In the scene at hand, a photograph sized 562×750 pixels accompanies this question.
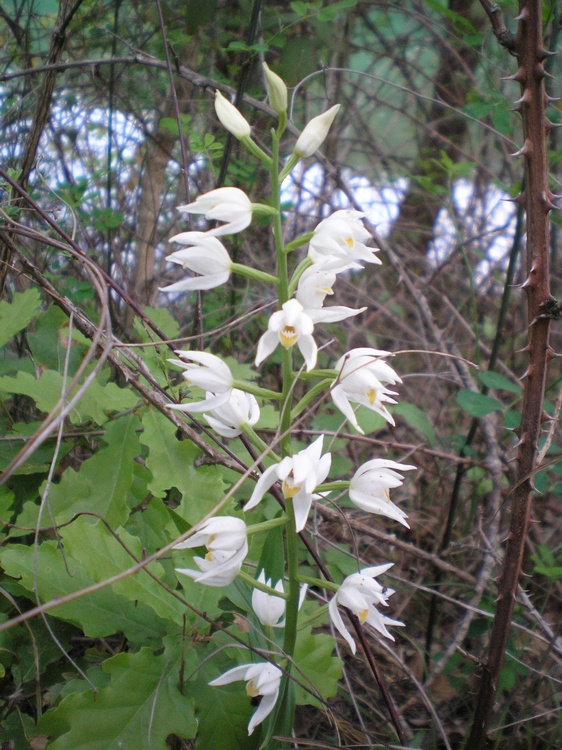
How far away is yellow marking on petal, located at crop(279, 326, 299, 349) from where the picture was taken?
125 centimetres

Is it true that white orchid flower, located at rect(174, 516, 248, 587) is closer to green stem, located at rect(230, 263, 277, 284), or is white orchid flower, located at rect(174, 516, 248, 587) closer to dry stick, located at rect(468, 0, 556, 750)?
green stem, located at rect(230, 263, 277, 284)

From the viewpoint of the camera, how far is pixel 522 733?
7.14ft

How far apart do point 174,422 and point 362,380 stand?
0.72 meters

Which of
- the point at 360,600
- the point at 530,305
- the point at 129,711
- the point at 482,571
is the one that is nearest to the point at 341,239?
the point at 530,305

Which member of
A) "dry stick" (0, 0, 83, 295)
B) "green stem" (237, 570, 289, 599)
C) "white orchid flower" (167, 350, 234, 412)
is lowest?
"green stem" (237, 570, 289, 599)

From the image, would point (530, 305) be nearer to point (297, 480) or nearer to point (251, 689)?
point (297, 480)

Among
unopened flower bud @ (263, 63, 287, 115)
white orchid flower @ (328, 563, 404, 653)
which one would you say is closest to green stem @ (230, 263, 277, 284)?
unopened flower bud @ (263, 63, 287, 115)

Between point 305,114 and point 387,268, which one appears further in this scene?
point 387,268

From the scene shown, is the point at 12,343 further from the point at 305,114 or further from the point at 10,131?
the point at 305,114

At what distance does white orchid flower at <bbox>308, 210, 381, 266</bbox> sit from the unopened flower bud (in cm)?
28

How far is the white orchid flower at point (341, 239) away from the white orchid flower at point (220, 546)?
24.2 inches

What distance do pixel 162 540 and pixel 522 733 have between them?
4.90 feet

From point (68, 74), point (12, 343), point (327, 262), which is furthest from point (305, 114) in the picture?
point (327, 262)

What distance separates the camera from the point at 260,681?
4.52ft
